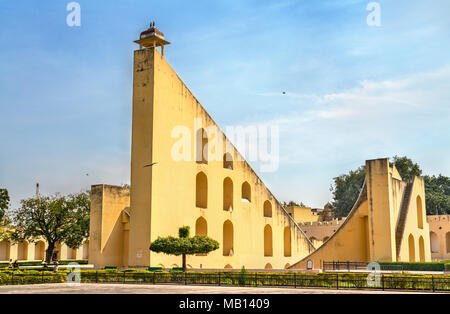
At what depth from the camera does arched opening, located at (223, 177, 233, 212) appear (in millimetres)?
29016

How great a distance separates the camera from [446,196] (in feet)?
181

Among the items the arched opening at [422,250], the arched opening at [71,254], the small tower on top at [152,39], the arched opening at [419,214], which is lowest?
the arched opening at [71,254]

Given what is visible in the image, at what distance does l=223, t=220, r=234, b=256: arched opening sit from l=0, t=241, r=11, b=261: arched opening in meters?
21.9

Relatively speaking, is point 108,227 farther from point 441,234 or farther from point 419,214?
point 441,234

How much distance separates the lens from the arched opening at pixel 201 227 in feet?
86.7

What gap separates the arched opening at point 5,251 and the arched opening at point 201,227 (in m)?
22.2

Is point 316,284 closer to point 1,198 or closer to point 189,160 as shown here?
point 189,160

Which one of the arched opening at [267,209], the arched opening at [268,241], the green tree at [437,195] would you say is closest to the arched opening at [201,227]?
the arched opening at [268,241]

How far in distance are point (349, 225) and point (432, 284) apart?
13485 millimetres

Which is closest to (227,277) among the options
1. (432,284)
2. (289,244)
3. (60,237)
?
(432,284)

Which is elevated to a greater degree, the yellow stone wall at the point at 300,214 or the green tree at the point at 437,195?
the green tree at the point at 437,195

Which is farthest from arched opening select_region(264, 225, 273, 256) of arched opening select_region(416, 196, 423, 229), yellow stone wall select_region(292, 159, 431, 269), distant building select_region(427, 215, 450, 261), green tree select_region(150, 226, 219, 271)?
distant building select_region(427, 215, 450, 261)

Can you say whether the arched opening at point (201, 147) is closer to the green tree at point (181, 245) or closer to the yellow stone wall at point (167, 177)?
the yellow stone wall at point (167, 177)

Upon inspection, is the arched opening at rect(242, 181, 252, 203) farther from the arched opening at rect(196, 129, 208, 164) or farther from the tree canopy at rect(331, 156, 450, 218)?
the tree canopy at rect(331, 156, 450, 218)
